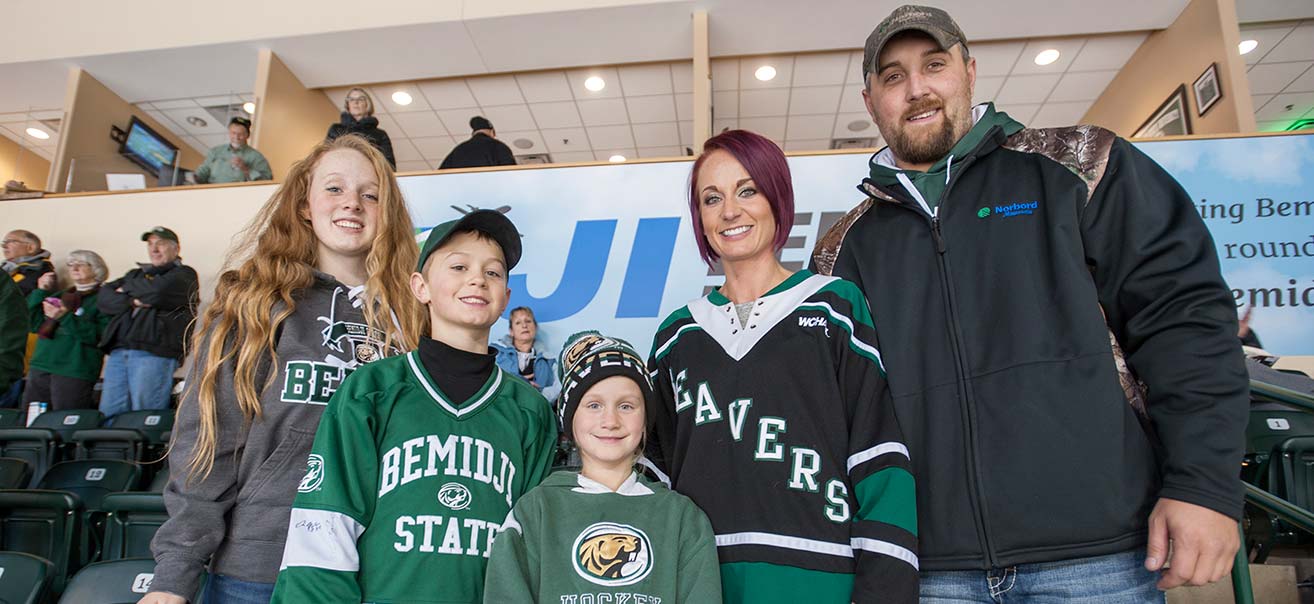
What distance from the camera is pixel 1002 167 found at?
1322 millimetres

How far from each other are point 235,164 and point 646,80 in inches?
156

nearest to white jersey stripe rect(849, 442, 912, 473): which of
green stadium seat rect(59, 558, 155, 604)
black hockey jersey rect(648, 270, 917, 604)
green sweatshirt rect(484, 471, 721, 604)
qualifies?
black hockey jersey rect(648, 270, 917, 604)

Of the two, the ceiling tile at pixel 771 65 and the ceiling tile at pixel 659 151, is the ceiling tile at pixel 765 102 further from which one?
the ceiling tile at pixel 659 151

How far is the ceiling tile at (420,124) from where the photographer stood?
8102mm

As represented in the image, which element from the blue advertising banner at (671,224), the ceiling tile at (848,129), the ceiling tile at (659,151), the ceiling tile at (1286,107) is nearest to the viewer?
the blue advertising banner at (671,224)

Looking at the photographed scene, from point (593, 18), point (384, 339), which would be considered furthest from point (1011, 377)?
point (593, 18)

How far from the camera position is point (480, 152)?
17.7 ft

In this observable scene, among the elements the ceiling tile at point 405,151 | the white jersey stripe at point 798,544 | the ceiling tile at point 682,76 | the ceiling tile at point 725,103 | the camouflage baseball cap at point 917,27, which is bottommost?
the white jersey stripe at point 798,544

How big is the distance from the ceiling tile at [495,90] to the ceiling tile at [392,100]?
2.04 ft

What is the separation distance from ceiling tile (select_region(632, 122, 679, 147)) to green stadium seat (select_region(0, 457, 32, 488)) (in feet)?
21.2

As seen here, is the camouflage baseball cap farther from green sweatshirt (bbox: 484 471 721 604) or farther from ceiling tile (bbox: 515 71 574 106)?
ceiling tile (bbox: 515 71 574 106)

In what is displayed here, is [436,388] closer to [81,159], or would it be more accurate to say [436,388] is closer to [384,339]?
[384,339]

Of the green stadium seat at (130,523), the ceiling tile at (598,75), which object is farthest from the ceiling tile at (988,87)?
the green stadium seat at (130,523)

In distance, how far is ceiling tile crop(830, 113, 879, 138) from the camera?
26.5 ft
